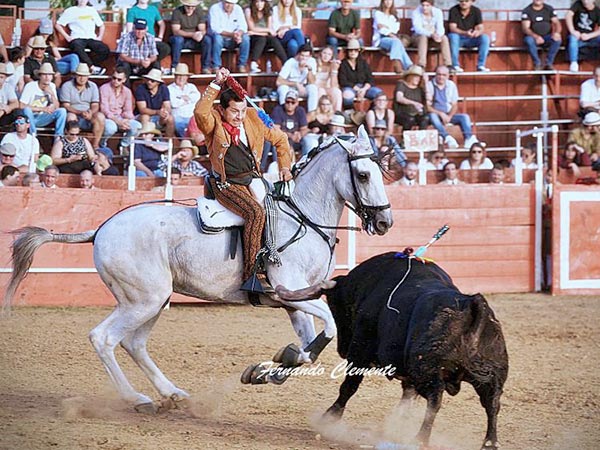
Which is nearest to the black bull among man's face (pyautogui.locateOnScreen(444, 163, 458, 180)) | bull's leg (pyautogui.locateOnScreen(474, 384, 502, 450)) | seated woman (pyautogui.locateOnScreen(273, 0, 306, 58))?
bull's leg (pyautogui.locateOnScreen(474, 384, 502, 450))

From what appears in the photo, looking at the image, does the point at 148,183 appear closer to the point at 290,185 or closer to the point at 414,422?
the point at 290,185

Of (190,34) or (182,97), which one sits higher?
(190,34)

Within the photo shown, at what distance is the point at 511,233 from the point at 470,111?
364 cm

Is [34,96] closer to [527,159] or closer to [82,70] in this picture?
[82,70]

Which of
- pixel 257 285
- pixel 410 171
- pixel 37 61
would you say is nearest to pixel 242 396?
pixel 257 285

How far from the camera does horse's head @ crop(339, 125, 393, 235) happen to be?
640cm

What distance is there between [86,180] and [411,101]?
479 centimetres

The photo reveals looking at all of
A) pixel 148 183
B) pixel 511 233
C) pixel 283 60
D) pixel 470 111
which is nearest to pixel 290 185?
pixel 148 183

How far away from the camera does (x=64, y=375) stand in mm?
7547

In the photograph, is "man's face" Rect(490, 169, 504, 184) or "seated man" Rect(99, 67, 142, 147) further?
"man's face" Rect(490, 169, 504, 184)

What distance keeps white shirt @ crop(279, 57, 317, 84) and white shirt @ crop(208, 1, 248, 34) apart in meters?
0.85

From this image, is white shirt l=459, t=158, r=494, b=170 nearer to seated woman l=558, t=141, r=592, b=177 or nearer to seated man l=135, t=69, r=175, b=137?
seated woman l=558, t=141, r=592, b=177

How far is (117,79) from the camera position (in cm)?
1255

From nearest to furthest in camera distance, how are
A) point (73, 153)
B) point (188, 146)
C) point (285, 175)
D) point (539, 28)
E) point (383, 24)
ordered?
1. point (285, 175)
2. point (73, 153)
3. point (188, 146)
4. point (383, 24)
5. point (539, 28)
